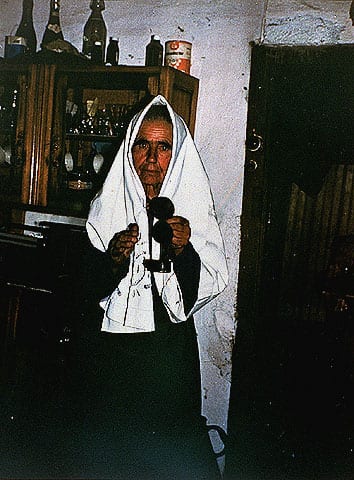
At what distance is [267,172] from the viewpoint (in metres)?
2.23

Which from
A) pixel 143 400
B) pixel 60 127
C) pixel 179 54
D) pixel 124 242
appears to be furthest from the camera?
pixel 60 127

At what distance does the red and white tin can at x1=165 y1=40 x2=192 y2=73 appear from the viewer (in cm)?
220

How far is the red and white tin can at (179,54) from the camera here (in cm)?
220

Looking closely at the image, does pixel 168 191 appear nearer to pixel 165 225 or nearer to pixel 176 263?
pixel 165 225

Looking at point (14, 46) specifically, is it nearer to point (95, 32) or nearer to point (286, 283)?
point (95, 32)

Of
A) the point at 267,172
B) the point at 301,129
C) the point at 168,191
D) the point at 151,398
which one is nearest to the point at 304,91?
the point at 301,129

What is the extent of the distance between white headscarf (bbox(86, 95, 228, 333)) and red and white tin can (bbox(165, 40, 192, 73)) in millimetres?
437

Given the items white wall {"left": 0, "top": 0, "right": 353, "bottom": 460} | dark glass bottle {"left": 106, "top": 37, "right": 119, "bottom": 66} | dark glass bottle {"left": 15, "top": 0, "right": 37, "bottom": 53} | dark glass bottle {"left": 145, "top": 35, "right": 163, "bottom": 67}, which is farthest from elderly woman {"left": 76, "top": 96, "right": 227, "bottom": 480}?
dark glass bottle {"left": 15, "top": 0, "right": 37, "bottom": 53}

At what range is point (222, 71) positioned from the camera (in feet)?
7.42

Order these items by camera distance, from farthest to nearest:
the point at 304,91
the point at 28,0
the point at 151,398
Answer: the point at 28,0 < the point at 304,91 < the point at 151,398

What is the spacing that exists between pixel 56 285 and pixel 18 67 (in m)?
0.95

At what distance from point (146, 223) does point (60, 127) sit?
0.78 metres

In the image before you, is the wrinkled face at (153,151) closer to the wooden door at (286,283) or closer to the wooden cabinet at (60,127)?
the wooden cabinet at (60,127)

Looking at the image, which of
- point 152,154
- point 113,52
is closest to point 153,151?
point 152,154
